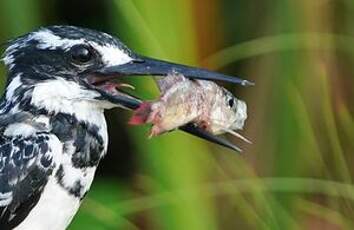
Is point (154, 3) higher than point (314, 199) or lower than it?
higher

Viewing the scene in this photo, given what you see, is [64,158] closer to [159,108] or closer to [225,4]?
[159,108]

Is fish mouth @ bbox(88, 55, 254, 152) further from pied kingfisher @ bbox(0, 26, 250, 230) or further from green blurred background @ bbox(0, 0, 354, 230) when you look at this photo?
green blurred background @ bbox(0, 0, 354, 230)

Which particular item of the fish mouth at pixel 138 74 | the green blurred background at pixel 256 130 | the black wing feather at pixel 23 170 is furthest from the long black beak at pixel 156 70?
the green blurred background at pixel 256 130

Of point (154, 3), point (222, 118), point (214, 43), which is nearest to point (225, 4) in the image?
point (214, 43)

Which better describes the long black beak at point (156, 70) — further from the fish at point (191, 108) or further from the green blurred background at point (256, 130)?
the green blurred background at point (256, 130)

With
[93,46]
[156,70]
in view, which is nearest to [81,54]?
[93,46]

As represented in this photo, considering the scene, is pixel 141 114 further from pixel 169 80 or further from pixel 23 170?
pixel 23 170
